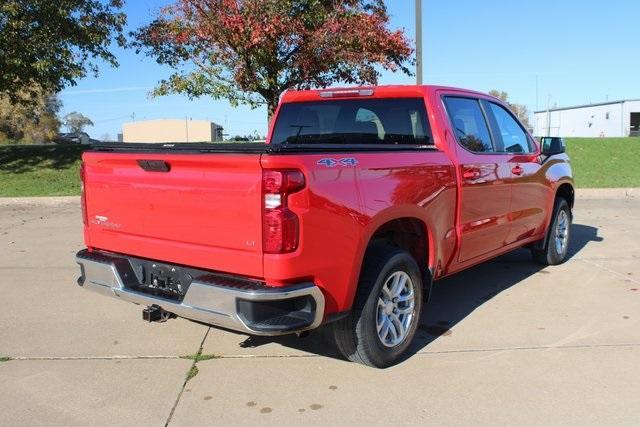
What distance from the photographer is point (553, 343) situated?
450 centimetres

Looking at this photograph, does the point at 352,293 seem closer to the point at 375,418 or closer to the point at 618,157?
the point at 375,418

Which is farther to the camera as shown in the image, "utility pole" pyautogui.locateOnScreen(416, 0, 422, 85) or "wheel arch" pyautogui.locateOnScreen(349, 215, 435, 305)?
"utility pole" pyautogui.locateOnScreen(416, 0, 422, 85)

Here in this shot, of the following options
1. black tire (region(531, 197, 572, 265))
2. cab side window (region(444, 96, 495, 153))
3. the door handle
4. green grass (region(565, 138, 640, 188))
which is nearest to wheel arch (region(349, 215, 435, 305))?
the door handle

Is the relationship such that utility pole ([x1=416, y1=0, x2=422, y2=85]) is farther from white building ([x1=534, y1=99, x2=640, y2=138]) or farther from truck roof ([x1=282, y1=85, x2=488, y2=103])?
white building ([x1=534, y1=99, x2=640, y2=138])

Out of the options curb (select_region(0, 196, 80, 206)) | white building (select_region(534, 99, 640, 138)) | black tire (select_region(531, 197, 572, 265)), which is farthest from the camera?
white building (select_region(534, 99, 640, 138))

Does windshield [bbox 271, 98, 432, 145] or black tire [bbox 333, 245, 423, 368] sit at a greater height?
windshield [bbox 271, 98, 432, 145]

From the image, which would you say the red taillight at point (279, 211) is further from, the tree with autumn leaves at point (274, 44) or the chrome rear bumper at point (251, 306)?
the tree with autumn leaves at point (274, 44)

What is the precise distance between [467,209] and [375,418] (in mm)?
2017

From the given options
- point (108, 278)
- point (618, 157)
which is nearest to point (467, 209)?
point (108, 278)

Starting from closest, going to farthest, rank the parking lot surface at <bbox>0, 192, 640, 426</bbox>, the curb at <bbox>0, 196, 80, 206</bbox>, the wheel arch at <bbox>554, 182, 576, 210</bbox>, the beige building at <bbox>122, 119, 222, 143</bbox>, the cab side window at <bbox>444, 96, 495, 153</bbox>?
the parking lot surface at <bbox>0, 192, 640, 426</bbox> → the cab side window at <bbox>444, 96, 495, 153</bbox> → the wheel arch at <bbox>554, 182, 576, 210</bbox> → the curb at <bbox>0, 196, 80, 206</bbox> → the beige building at <bbox>122, 119, 222, 143</bbox>

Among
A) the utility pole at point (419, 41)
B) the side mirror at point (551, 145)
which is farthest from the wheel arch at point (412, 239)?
the utility pole at point (419, 41)

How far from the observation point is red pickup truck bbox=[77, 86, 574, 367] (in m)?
3.20

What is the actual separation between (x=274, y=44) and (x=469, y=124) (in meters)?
7.85

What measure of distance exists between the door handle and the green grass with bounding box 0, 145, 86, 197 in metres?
11.4
